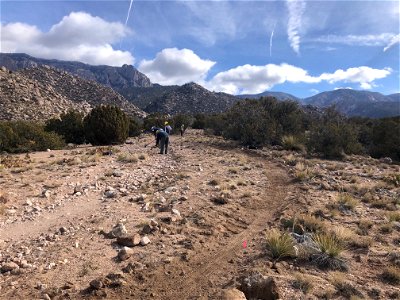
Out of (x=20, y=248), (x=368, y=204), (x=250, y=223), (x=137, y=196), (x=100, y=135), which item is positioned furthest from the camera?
(x=100, y=135)

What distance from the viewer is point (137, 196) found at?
35.0 ft

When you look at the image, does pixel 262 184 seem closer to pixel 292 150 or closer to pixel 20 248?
pixel 20 248

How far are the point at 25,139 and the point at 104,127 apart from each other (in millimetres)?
6168

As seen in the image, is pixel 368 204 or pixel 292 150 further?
pixel 292 150

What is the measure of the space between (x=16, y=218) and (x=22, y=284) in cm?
304

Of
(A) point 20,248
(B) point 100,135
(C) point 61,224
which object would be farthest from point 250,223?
(B) point 100,135

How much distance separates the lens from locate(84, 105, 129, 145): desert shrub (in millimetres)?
26641

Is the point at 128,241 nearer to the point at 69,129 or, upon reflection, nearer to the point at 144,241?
the point at 144,241

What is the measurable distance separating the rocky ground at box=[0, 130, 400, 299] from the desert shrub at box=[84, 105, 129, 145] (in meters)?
12.1

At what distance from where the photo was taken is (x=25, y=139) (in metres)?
21.3

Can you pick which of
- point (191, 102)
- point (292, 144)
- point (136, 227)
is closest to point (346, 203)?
point (136, 227)

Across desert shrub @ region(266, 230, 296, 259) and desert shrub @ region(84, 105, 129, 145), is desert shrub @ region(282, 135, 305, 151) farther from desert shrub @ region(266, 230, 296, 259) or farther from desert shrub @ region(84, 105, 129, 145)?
desert shrub @ region(266, 230, 296, 259)

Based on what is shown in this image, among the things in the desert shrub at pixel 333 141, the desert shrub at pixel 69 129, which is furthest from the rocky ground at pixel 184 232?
the desert shrub at pixel 69 129

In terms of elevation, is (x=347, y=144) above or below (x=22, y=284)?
above
